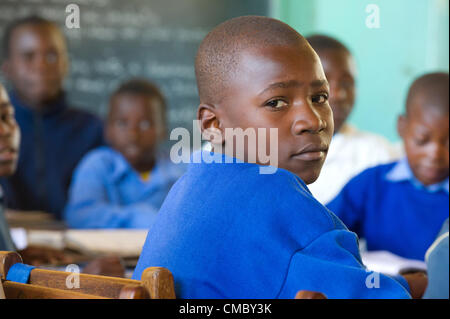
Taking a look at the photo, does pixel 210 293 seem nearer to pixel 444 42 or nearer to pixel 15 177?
pixel 15 177

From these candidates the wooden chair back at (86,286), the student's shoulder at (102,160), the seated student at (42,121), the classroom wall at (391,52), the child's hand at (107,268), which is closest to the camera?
the wooden chair back at (86,286)

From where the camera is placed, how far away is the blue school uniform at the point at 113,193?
2766 mm

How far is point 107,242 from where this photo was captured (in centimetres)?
213

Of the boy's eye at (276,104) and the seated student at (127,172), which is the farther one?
the seated student at (127,172)

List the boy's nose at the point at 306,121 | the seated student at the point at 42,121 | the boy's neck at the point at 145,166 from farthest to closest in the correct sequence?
1. the seated student at the point at 42,121
2. the boy's neck at the point at 145,166
3. the boy's nose at the point at 306,121

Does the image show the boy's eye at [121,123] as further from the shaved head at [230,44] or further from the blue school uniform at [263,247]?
the blue school uniform at [263,247]

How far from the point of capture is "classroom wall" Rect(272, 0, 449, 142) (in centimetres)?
412

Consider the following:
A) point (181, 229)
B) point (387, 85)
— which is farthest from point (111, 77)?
point (181, 229)

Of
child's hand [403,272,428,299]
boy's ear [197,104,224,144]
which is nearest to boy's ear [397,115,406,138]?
child's hand [403,272,428,299]

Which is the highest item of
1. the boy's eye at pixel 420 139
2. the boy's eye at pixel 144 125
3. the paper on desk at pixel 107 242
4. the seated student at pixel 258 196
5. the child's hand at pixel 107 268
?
the seated student at pixel 258 196

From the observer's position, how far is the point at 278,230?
0.77 meters

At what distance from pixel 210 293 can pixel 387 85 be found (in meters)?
3.65

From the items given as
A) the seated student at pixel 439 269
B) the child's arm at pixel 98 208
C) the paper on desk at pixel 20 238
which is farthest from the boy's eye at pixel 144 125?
the seated student at pixel 439 269

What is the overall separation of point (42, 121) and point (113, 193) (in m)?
0.86
